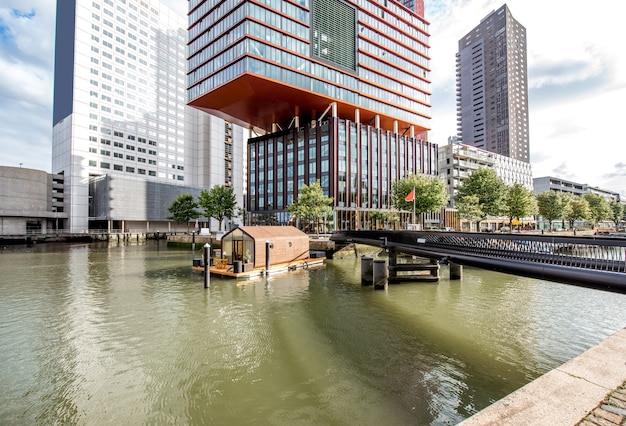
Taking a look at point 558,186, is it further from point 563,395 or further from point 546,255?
point 563,395

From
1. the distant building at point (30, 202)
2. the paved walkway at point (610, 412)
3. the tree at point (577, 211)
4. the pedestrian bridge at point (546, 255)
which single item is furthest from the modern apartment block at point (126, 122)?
the tree at point (577, 211)

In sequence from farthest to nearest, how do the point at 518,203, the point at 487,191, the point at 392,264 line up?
the point at 518,203, the point at 487,191, the point at 392,264

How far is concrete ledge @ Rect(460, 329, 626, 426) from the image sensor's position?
4.47 m

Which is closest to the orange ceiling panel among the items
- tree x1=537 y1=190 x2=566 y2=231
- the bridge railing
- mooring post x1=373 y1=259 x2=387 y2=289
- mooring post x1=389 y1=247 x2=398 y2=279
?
tree x1=537 y1=190 x2=566 y2=231

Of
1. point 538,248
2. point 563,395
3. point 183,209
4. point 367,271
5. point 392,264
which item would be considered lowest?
point 367,271

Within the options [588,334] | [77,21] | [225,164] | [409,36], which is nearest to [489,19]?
[409,36]

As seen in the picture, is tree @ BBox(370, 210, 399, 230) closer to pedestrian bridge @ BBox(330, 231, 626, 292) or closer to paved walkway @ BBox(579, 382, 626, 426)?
pedestrian bridge @ BBox(330, 231, 626, 292)

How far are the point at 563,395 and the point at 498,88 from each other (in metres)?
193

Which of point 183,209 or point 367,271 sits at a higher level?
point 183,209

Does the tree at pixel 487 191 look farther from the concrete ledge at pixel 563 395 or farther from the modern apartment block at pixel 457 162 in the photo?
the concrete ledge at pixel 563 395

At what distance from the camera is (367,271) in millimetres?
25875

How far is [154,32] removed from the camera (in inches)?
4090

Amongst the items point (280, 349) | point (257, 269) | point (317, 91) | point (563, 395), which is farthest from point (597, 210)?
point (563, 395)

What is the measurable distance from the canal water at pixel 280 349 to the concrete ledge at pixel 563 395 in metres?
3.56
